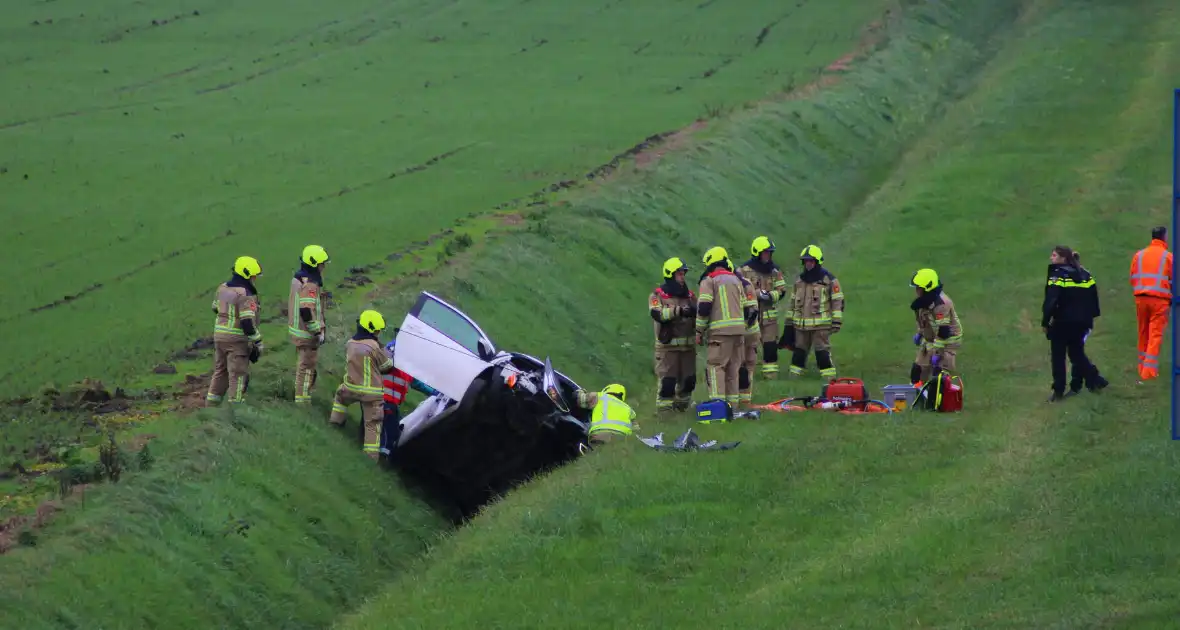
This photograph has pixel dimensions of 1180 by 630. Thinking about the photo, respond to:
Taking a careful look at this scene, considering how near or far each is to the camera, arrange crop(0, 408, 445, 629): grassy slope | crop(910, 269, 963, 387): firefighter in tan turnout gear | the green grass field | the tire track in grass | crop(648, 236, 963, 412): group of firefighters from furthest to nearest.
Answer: the tire track in grass, crop(910, 269, 963, 387): firefighter in tan turnout gear, crop(648, 236, 963, 412): group of firefighters, the green grass field, crop(0, 408, 445, 629): grassy slope

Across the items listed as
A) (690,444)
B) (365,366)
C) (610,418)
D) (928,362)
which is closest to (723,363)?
(610,418)

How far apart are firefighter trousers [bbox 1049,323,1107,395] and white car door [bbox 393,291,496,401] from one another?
704 cm

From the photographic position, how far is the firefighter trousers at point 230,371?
65.5ft

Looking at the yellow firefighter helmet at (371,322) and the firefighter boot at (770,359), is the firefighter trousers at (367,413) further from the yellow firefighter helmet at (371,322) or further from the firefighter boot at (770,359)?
the firefighter boot at (770,359)

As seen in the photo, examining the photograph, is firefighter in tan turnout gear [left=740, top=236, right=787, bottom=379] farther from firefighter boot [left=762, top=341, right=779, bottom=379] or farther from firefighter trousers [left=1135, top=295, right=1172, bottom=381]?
firefighter trousers [left=1135, top=295, right=1172, bottom=381]

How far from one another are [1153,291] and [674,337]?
6.37 metres

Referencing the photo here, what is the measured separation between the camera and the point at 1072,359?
20.1 m

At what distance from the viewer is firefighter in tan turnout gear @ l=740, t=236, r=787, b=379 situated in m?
22.6

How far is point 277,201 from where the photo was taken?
36.3m

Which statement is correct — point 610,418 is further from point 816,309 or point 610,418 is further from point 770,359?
point 770,359

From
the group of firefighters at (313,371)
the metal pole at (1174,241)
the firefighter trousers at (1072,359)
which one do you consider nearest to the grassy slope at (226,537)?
the group of firefighters at (313,371)

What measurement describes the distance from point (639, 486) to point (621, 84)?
38.5 metres

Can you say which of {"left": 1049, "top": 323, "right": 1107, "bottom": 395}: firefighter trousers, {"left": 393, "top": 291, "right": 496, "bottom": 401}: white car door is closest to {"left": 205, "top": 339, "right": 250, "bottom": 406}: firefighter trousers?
{"left": 393, "top": 291, "right": 496, "bottom": 401}: white car door

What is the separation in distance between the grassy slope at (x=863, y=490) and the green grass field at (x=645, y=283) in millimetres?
56
